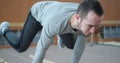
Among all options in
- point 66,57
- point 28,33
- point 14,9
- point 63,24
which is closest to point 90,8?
point 63,24

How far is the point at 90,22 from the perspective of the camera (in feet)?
5.29

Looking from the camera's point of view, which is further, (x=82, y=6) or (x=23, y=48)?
(x=23, y=48)

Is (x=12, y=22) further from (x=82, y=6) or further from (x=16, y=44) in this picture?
(x=82, y=6)

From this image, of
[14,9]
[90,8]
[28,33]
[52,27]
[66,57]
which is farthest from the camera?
[14,9]

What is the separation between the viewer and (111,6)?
852cm

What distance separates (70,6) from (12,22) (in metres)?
5.16

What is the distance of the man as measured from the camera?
1614 millimetres

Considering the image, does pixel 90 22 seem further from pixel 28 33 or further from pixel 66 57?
pixel 66 57

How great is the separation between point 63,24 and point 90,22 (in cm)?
34

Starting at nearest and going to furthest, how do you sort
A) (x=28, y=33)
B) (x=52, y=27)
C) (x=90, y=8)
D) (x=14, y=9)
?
(x=90, y=8) → (x=52, y=27) → (x=28, y=33) → (x=14, y=9)

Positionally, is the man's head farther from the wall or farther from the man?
the wall

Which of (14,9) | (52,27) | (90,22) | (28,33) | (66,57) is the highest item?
(90,22)

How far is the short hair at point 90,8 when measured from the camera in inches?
62.3

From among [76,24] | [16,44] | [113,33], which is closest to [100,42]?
[113,33]
